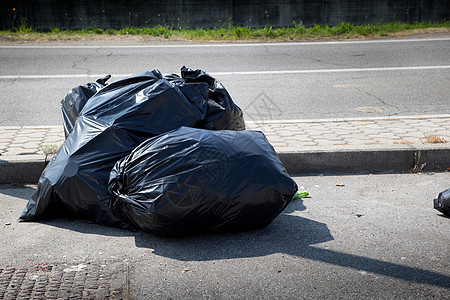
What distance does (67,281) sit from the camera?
2.56m

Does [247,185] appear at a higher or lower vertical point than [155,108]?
lower

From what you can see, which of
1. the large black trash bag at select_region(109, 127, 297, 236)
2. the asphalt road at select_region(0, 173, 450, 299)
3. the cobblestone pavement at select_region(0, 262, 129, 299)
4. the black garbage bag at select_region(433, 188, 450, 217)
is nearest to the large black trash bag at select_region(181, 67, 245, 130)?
the large black trash bag at select_region(109, 127, 297, 236)

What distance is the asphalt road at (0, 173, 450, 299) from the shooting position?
2.52 m

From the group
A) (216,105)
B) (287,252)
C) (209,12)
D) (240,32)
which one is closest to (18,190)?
(216,105)

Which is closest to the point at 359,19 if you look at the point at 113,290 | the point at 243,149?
the point at 243,149

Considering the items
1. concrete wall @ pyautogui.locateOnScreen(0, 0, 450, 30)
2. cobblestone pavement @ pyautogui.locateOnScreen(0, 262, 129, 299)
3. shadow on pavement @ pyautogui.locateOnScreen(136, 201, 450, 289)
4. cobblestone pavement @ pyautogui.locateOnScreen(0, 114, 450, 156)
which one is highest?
concrete wall @ pyautogui.locateOnScreen(0, 0, 450, 30)

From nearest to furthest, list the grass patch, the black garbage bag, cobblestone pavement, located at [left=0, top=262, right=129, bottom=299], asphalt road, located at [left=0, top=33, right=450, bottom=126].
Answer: cobblestone pavement, located at [left=0, top=262, right=129, bottom=299] → the black garbage bag → asphalt road, located at [left=0, top=33, right=450, bottom=126] → the grass patch

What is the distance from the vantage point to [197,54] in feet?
32.2

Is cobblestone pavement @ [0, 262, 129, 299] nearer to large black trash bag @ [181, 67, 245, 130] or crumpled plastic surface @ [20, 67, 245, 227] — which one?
crumpled plastic surface @ [20, 67, 245, 227]

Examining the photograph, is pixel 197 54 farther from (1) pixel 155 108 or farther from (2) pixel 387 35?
(1) pixel 155 108

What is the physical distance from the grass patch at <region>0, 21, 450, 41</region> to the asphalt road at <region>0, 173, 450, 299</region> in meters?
8.71

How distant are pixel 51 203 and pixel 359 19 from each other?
12.3m

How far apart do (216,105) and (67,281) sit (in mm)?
1715

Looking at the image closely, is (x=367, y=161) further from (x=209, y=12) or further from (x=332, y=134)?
(x=209, y=12)
